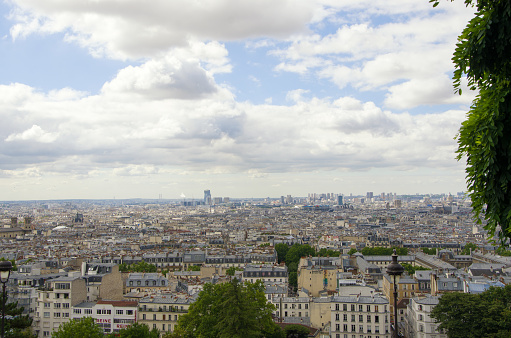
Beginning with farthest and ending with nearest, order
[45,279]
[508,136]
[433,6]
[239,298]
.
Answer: [45,279]
[239,298]
[433,6]
[508,136]

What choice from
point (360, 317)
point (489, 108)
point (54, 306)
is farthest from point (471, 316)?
point (54, 306)

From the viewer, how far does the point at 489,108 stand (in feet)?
31.9

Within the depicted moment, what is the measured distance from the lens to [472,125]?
32.9 ft

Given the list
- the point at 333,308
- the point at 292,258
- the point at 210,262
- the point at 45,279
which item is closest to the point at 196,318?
the point at 333,308

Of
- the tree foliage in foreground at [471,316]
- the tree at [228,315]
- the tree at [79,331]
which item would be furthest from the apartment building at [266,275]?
the tree at [79,331]

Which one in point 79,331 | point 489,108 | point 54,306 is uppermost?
point 489,108

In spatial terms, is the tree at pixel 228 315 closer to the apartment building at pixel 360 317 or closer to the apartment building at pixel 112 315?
the apartment building at pixel 360 317

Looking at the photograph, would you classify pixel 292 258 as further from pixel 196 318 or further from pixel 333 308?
pixel 196 318

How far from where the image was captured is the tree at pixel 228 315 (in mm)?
30500

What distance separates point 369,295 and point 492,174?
122ft

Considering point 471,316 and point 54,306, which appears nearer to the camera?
point 471,316

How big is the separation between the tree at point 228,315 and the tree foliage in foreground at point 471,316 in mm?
12336

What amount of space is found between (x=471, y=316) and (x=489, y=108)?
31370mm

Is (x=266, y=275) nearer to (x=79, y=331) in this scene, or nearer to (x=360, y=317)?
(x=360, y=317)
